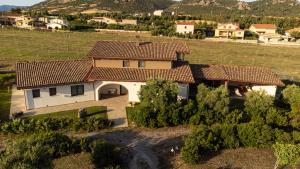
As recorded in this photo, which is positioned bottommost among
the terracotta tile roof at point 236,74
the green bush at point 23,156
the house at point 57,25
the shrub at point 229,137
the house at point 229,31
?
the shrub at point 229,137

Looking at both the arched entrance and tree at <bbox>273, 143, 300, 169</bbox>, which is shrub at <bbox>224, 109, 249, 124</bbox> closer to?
tree at <bbox>273, 143, 300, 169</bbox>

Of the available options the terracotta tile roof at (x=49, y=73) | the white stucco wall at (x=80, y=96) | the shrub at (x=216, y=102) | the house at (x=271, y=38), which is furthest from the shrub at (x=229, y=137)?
the house at (x=271, y=38)

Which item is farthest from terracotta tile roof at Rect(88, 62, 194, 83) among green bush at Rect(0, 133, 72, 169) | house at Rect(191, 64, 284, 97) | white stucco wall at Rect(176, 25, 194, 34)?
white stucco wall at Rect(176, 25, 194, 34)

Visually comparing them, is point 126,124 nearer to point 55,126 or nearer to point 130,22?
point 55,126

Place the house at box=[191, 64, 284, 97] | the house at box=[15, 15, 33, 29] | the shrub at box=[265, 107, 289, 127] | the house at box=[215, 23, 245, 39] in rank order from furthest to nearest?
the house at box=[15, 15, 33, 29], the house at box=[215, 23, 245, 39], the house at box=[191, 64, 284, 97], the shrub at box=[265, 107, 289, 127]

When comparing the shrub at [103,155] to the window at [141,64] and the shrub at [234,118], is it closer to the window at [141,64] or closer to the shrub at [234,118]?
the shrub at [234,118]

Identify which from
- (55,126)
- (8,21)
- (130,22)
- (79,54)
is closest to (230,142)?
(55,126)
